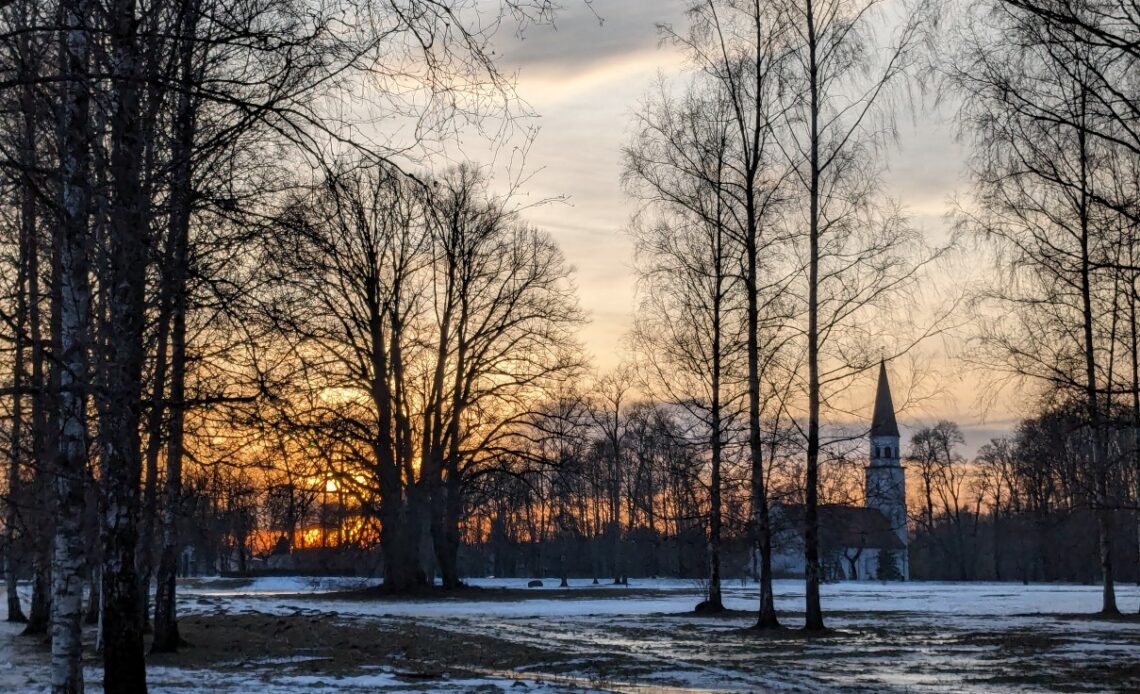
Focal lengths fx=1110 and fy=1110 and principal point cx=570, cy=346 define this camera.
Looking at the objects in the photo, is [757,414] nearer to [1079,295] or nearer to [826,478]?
[826,478]

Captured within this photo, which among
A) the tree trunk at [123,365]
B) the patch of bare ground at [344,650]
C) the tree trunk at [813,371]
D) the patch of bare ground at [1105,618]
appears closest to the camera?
the tree trunk at [123,365]

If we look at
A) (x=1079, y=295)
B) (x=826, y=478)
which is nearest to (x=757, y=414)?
(x=826, y=478)

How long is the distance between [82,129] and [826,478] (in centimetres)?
1919

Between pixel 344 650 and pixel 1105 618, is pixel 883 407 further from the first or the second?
pixel 344 650

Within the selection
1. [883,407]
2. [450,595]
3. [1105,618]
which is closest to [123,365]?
Result: [1105,618]

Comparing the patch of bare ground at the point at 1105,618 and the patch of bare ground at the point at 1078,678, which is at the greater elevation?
the patch of bare ground at the point at 1078,678

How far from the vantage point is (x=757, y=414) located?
23.1 meters

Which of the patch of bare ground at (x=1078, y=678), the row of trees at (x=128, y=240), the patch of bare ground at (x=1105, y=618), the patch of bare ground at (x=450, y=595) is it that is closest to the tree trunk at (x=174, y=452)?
the row of trees at (x=128, y=240)

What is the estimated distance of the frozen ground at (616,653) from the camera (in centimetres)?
1333

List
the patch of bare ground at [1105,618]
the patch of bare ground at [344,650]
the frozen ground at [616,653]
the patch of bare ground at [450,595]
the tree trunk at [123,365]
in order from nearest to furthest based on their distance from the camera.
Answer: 1. the tree trunk at [123,365]
2. the frozen ground at [616,653]
3. the patch of bare ground at [344,650]
4. the patch of bare ground at [1105,618]
5. the patch of bare ground at [450,595]

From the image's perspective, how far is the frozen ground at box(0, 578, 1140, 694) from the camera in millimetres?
13328

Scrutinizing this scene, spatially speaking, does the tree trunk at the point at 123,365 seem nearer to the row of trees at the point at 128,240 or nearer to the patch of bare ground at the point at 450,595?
the row of trees at the point at 128,240

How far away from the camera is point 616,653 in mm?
17141

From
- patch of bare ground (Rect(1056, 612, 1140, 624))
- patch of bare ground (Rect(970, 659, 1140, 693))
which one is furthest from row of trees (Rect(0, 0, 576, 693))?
patch of bare ground (Rect(1056, 612, 1140, 624))
